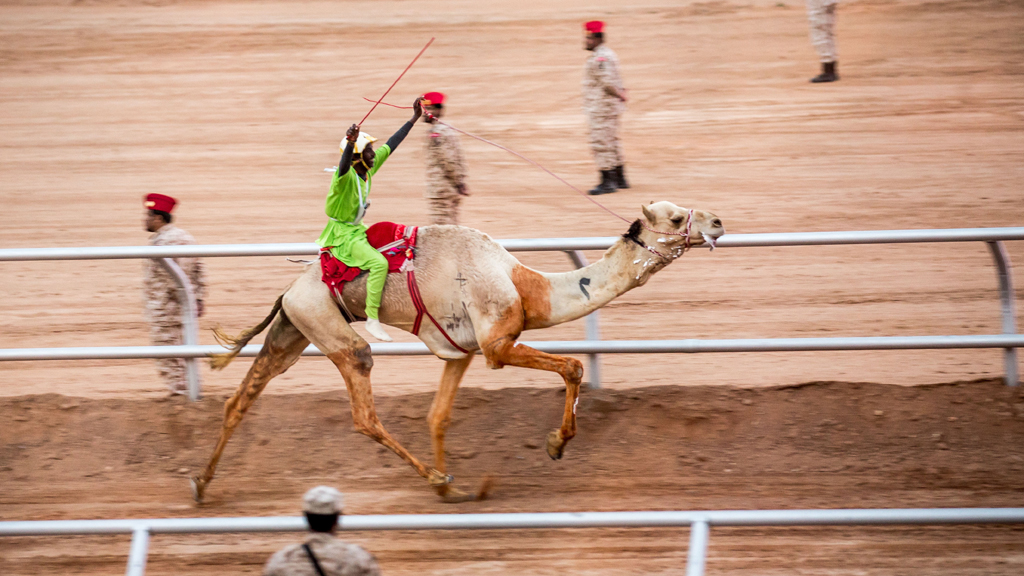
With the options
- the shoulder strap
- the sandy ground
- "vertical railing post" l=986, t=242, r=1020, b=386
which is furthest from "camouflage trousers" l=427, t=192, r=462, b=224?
the shoulder strap

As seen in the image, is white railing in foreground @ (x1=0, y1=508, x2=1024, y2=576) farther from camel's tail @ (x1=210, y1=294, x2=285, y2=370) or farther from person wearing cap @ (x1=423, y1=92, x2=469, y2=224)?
person wearing cap @ (x1=423, y1=92, x2=469, y2=224)

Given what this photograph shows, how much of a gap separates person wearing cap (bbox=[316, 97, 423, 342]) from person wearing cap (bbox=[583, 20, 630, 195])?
6.85m

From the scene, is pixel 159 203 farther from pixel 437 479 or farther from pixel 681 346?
pixel 681 346

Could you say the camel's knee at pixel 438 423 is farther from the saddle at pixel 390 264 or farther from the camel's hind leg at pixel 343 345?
the saddle at pixel 390 264

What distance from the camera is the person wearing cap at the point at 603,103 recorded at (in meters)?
13.5

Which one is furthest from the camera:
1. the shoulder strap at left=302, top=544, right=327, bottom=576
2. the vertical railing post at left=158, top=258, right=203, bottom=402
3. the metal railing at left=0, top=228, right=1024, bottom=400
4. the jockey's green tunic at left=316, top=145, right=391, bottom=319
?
the vertical railing post at left=158, top=258, right=203, bottom=402

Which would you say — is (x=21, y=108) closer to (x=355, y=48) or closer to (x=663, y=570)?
(x=355, y=48)

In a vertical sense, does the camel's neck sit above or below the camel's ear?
below

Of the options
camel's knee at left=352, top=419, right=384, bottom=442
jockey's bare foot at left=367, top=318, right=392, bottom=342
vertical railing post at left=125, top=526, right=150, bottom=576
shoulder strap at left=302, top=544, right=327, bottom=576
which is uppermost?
shoulder strap at left=302, top=544, right=327, bottom=576

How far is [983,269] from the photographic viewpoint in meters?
11.3

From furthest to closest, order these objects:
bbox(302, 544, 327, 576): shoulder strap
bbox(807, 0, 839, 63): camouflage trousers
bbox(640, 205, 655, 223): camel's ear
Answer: bbox(807, 0, 839, 63): camouflage trousers < bbox(640, 205, 655, 223): camel's ear < bbox(302, 544, 327, 576): shoulder strap

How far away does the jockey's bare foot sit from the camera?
6.85m

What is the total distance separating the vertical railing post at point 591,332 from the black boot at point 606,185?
605 cm

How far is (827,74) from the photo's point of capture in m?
17.7
